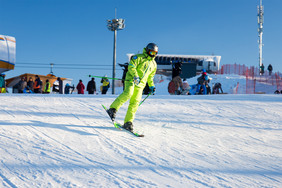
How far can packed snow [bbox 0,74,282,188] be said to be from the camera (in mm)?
2461

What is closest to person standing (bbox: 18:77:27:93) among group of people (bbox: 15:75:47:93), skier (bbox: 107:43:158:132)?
group of people (bbox: 15:75:47:93)

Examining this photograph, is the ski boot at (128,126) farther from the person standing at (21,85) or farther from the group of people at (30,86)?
the person standing at (21,85)

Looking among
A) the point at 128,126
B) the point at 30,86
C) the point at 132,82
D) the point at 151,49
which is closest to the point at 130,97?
the point at 132,82

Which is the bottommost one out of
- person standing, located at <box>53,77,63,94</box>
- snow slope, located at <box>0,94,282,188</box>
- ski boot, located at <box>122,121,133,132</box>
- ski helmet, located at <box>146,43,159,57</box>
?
snow slope, located at <box>0,94,282,188</box>

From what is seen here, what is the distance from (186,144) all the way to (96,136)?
1.31 metres

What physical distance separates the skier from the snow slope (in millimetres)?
310

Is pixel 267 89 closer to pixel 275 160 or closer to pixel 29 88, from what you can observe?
pixel 29 88

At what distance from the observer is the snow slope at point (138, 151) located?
8.07ft

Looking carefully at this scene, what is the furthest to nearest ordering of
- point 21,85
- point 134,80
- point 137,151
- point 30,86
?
point 30,86 → point 21,85 → point 134,80 → point 137,151

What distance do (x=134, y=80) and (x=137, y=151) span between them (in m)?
1.45

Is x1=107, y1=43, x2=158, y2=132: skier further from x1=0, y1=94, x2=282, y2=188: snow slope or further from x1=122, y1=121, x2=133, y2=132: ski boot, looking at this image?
x1=0, y1=94, x2=282, y2=188: snow slope

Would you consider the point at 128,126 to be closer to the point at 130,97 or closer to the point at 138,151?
the point at 130,97

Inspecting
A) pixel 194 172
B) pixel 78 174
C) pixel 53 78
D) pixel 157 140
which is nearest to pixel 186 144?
pixel 157 140

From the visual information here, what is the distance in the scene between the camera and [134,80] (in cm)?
441
